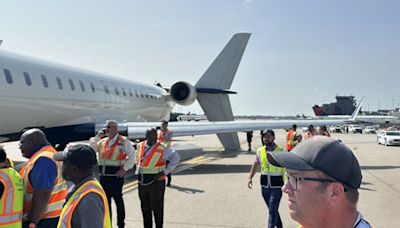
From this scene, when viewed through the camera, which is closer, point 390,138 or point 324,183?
point 324,183

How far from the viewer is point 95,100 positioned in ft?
46.2

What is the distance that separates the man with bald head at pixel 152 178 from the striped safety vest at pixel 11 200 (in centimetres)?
270

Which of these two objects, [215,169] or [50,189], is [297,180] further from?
[215,169]

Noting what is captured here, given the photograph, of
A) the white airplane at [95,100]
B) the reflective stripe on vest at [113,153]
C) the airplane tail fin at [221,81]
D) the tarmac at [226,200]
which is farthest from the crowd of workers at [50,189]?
the airplane tail fin at [221,81]

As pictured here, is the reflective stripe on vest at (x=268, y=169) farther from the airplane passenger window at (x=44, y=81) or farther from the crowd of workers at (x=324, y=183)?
the airplane passenger window at (x=44, y=81)

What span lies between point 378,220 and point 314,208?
20.4 ft

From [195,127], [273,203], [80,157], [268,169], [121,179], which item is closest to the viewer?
[80,157]

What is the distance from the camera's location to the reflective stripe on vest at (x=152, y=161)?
624 cm

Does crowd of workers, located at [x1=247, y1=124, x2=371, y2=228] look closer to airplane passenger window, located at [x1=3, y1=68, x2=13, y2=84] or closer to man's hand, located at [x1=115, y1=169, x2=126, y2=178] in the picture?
man's hand, located at [x1=115, y1=169, x2=126, y2=178]

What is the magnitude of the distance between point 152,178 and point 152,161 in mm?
283

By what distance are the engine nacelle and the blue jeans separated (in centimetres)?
1250

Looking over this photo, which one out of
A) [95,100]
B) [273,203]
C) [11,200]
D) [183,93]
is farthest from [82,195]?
[183,93]

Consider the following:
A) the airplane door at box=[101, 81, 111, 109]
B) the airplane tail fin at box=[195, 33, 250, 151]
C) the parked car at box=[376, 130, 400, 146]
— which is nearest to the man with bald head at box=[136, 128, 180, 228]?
the airplane door at box=[101, 81, 111, 109]

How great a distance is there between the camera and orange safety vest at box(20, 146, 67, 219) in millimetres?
3783
